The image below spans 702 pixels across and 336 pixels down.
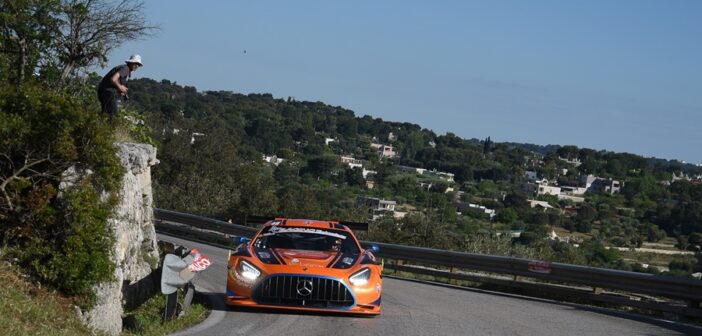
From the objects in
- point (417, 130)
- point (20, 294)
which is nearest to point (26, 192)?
point (20, 294)

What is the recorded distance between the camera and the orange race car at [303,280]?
40.3 feet

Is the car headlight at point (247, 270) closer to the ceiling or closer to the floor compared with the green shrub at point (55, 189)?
closer to the floor

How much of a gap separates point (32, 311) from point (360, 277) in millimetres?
4583

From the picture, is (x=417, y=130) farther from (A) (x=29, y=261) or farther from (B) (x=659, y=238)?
(A) (x=29, y=261)

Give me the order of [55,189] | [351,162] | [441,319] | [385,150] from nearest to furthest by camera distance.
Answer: [55,189]
[441,319]
[351,162]
[385,150]

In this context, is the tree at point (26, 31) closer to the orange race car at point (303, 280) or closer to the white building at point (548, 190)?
the orange race car at point (303, 280)

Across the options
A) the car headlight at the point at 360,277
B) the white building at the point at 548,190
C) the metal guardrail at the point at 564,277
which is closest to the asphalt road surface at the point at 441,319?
the car headlight at the point at 360,277

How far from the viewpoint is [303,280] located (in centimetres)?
1227

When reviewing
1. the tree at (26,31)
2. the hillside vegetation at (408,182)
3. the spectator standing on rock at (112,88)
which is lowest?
the hillside vegetation at (408,182)

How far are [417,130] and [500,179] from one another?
42.0 meters

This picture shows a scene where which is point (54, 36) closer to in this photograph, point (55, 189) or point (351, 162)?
point (55, 189)

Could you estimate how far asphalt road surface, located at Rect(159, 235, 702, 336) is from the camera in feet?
38.3

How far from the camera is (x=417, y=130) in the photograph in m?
129

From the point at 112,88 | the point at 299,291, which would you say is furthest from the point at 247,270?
the point at 112,88
